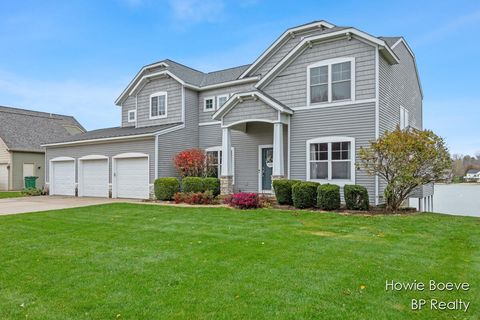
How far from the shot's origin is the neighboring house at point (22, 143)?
1068 inches

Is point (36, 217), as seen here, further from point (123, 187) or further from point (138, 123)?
point (138, 123)

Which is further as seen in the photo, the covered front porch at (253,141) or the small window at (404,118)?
the small window at (404,118)

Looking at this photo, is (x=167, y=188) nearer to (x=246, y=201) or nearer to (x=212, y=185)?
(x=212, y=185)

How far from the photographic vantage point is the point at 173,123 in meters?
18.7

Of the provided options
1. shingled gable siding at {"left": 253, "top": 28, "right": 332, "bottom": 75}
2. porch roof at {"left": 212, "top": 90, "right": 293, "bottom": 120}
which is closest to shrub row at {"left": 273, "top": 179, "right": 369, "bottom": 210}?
porch roof at {"left": 212, "top": 90, "right": 293, "bottom": 120}

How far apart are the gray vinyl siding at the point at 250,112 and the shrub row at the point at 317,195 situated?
9.52 feet

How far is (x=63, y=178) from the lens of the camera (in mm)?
21109

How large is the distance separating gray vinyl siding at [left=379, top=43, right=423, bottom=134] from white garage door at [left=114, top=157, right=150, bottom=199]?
37.2 feet

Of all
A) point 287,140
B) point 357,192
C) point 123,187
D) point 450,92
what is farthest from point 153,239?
point 450,92

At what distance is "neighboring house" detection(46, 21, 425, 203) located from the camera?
42.9 feet

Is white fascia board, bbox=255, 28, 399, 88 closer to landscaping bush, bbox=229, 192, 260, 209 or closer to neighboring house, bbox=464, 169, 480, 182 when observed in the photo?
landscaping bush, bbox=229, 192, 260, 209

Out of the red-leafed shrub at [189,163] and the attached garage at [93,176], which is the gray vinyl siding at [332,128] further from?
the attached garage at [93,176]

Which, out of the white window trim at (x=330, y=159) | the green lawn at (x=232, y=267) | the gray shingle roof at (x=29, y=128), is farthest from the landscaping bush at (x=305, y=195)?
the gray shingle roof at (x=29, y=128)

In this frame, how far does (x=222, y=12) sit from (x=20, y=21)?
406 inches
